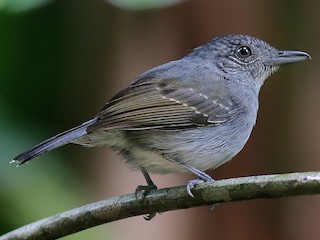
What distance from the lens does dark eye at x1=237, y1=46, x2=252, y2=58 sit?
3.76 metres

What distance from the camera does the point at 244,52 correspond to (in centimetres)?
377

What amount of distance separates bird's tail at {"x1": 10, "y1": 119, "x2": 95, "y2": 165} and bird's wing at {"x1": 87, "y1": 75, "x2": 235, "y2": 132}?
62 mm

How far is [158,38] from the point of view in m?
4.80

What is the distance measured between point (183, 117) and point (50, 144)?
640 millimetres

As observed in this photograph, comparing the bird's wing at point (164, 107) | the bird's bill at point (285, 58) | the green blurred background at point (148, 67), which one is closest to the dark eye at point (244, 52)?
the bird's bill at point (285, 58)

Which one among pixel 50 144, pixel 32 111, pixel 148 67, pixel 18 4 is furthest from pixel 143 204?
pixel 148 67

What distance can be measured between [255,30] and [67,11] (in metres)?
1.29

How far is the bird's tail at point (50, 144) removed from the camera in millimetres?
2865

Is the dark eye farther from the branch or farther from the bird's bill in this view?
the branch

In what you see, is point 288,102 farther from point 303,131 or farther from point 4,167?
point 4,167

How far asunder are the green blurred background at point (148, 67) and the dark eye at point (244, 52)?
0.84 m

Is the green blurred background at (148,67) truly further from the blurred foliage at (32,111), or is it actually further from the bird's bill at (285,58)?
the bird's bill at (285,58)

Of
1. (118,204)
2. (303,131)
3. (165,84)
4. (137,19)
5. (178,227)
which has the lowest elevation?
(178,227)

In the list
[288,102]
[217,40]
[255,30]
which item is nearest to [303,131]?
[288,102]
